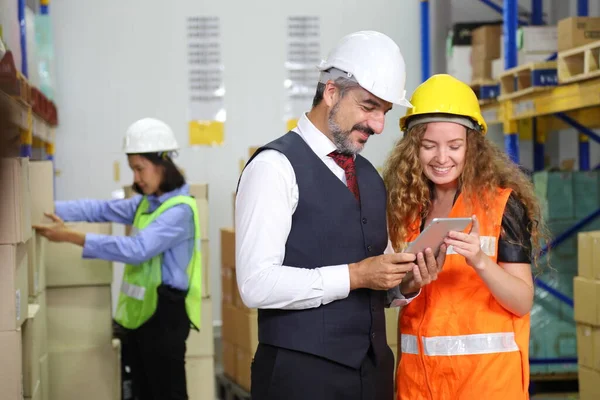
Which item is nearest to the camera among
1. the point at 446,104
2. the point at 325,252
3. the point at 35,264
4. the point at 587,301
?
the point at 325,252

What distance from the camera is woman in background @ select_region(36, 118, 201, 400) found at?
13.9ft

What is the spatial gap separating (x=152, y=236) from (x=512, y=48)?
3.23 m

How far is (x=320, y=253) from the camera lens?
2193 mm

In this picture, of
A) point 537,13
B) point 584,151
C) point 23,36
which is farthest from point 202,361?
point 537,13

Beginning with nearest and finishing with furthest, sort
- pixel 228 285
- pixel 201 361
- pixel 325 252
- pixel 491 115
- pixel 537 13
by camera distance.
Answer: pixel 325 252 < pixel 201 361 < pixel 228 285 < pixel 491 115 < pixel 537 13

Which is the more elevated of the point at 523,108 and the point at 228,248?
the point at 523,108

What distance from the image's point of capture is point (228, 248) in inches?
238

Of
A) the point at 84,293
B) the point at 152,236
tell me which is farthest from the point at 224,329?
the point at 152,236

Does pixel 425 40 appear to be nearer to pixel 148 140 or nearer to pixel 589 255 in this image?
pixel 589 255

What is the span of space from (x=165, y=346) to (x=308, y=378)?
2333 mm

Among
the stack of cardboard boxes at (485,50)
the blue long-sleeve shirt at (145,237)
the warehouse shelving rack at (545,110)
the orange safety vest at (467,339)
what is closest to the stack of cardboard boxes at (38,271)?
the blue long-sleeve shirt at (145,237)

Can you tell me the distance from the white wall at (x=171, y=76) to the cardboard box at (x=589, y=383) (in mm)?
3635

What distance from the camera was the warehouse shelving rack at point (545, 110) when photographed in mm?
4887

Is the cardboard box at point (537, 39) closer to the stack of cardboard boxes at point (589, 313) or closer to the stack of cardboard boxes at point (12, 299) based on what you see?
the stack of cardboard boxes at point (589, 313)
